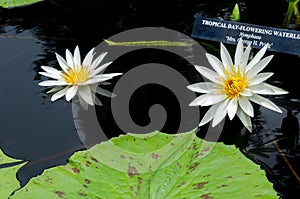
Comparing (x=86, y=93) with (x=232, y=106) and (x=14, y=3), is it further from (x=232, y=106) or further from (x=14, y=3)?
(x=14, y=3)

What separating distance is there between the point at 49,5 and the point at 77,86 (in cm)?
85

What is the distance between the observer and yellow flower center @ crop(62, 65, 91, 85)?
123 cm

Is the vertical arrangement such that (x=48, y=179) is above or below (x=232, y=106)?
below

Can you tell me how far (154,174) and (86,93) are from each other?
40cm

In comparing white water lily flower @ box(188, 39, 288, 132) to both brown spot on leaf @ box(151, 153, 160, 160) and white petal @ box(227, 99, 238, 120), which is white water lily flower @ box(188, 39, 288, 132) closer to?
white petal @ box(227, 99, 238, 120)

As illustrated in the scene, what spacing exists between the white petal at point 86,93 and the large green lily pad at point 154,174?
0.26 m

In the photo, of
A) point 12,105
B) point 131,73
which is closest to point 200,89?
point 131,73

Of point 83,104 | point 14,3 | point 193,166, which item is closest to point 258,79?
point 193,166

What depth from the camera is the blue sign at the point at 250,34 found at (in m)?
1.31

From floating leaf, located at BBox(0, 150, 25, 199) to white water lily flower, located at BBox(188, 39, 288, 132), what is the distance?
454 millimetres

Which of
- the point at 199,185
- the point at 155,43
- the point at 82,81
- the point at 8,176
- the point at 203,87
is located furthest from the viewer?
the point at 155,43

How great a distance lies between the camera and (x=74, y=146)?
1.16 metres

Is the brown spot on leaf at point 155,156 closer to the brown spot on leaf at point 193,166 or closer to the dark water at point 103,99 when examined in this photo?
the brown spot on leaf at point 193,166

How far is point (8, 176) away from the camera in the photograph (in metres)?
1.02
